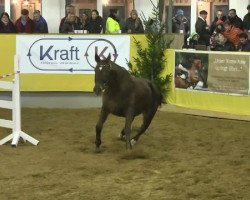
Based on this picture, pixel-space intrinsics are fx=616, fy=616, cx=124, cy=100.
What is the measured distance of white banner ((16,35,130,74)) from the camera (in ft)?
48.7

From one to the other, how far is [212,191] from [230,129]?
5.08 metres

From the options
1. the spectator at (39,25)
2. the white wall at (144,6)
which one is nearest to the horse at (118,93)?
the spectator at (39,25)

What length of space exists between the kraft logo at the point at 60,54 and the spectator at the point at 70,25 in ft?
5.00

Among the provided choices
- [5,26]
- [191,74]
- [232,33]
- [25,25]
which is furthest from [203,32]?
[5,26]

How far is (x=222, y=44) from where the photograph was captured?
14.4 metres

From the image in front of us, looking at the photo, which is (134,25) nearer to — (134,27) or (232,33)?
(134,27)

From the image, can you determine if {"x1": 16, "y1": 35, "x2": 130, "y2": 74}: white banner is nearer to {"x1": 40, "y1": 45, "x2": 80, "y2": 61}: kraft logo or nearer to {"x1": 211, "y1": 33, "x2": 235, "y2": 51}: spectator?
{"x1": 40, "y1": 45, "x2": 80, "y2": 61}: kraft logo

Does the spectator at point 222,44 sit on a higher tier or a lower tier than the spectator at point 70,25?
lower

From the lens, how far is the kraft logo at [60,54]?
48.7 ft

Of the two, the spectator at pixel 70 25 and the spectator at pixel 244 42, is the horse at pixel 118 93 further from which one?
the spectator at pixel 70 25

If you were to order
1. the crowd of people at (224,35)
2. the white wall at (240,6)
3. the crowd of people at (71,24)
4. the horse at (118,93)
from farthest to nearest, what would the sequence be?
the white wall at (240,6), the crowd of people at (71,24), the crowd of people at (224,35), the horse at (118,93)

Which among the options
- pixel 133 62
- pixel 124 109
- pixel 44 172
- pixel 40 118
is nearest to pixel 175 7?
pixel 133 62

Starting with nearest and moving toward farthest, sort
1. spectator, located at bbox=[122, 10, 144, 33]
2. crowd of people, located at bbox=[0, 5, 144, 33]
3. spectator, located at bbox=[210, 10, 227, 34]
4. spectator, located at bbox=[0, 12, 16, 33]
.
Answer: spectator, located at bbox=[210, 10, 227, 34] < spectator, located at bbox=[0, 12, 16, 33] < crowd of people, located at bbox=[0, 5, 144, 33] < spectator, located at bbox=[122, 10, 144, 33]

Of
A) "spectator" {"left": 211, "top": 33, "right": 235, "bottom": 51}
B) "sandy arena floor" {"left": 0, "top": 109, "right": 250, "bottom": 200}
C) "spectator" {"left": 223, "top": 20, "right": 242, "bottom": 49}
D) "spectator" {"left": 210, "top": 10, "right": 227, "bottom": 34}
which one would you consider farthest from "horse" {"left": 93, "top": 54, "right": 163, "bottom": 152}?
"spectator" {"left": 210, "top": 10, "right": 227, "bottom": 34}
